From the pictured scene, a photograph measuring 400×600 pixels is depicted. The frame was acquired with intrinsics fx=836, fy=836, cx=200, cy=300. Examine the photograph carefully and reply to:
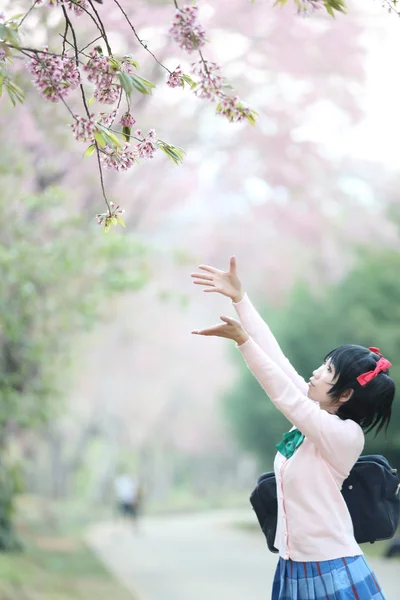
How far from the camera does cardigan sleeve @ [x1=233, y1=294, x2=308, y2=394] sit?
9.52 feet

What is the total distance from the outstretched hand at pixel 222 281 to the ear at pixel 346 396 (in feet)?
1.59

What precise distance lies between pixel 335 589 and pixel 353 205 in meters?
13.5

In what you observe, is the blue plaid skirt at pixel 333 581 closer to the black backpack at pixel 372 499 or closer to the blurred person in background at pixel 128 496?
the black backpack at pixel 372 499

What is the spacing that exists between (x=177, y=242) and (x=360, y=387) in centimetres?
1813

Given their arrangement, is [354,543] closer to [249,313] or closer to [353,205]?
[249,313]

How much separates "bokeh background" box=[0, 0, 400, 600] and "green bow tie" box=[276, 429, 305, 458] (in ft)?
9.89

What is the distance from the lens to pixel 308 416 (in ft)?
8.32

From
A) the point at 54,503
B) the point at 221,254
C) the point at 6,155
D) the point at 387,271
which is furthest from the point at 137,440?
the point at 6,155

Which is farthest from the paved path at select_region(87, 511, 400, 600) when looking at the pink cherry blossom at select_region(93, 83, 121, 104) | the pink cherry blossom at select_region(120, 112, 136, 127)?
the pink cherry blossom at select_region(93, 83, 121, 104)

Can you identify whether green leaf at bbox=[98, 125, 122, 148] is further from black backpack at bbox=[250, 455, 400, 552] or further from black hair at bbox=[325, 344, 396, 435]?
black backpack at bbox=[250, 455, 400, 552]

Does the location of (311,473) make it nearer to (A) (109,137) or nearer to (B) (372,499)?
(B) (372,499)

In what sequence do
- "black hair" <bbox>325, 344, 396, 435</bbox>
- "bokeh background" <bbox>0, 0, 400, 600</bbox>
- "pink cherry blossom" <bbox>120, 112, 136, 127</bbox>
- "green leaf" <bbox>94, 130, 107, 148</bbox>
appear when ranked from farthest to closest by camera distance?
"bokeh background" <bbox>0, 0, 400, 600</bbox>, "black hair" <bbox>325, 344, 396, 435</bbox>, "pink cherry blossom" <bbox>120, 112, 136, 127</bbox>, "green leaf" <bbox>94, 130, 107, 148</bbox>

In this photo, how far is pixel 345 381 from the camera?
2682 mm

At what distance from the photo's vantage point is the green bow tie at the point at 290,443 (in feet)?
8.96
